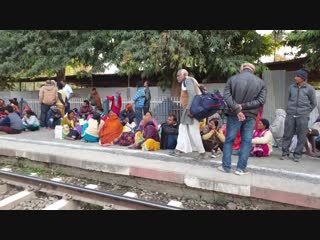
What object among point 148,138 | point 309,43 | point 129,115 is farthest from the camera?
point 129,115

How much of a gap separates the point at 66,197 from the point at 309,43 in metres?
7.32

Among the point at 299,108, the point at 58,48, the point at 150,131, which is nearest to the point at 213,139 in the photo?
the point at 150,131

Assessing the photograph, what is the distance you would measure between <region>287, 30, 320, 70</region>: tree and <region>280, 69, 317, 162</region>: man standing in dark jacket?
2714 millimetres

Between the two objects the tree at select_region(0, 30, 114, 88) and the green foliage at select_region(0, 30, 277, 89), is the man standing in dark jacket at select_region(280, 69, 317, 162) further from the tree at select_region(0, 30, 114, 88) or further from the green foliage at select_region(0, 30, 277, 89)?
the tree at select_region(0, 30, 114, 88)

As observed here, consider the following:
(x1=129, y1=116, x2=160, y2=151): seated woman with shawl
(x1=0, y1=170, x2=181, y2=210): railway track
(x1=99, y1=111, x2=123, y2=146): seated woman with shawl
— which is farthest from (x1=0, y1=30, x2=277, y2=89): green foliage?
(x1=0, y1=170, x2=181, y2=210): railway track

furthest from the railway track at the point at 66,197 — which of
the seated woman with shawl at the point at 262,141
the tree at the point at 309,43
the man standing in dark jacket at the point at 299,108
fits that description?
the tree at the point at 309,43

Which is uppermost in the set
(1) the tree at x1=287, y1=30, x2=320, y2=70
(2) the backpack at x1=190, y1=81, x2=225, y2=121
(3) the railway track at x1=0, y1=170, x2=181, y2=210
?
(1) the tree at x1=287, y1=30, x2=320, y2=70

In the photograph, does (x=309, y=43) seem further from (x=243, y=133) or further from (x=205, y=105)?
(x=243, y=133)

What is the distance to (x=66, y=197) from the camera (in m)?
4.80

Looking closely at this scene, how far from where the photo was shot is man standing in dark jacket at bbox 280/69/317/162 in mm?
5855

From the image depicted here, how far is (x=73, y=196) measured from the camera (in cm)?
480

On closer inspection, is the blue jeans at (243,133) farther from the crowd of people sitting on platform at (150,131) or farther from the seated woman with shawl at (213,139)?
the seated woman with shawl at (213,139)

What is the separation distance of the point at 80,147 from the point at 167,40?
4.34 metres

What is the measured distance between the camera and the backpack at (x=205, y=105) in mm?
5594
